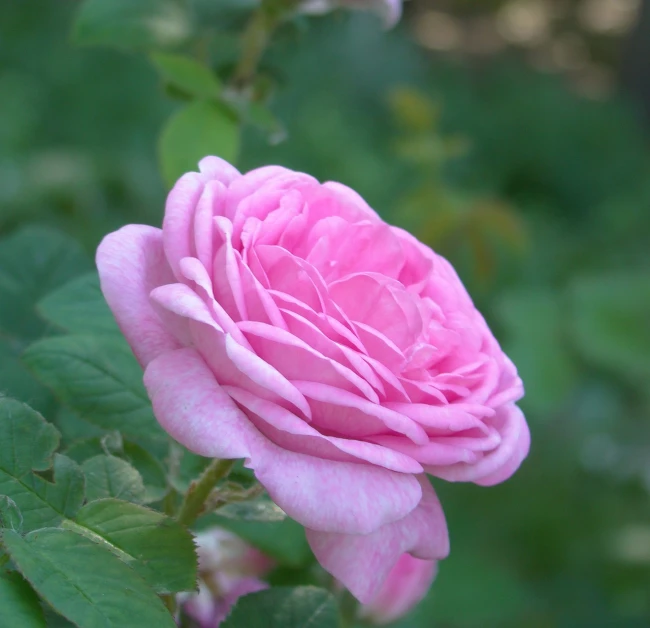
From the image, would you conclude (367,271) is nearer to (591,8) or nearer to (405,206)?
(405,206)

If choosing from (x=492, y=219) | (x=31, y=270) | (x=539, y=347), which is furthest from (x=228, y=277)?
(x=539, y=347)

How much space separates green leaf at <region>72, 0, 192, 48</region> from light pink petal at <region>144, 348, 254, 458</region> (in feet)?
1.34

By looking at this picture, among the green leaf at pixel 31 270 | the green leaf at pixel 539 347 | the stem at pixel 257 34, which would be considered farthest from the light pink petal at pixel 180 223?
the green leaf at pixel 539 347

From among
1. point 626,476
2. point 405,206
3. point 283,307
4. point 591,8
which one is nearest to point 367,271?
point 283,307

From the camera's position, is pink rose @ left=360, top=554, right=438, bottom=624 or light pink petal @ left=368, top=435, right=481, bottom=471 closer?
light pink petal @ left=368, top=435, right=481, bottom=471

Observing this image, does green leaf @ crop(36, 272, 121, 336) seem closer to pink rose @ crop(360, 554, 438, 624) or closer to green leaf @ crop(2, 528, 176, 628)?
green leaf @ crop(2, 528, 176, 628)

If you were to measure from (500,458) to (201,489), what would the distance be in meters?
0.15

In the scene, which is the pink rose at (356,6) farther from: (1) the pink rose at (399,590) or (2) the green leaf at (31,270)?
(1) the pink rose at (399,590)

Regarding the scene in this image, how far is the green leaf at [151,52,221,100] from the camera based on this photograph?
666mm

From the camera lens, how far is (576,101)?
184 inches

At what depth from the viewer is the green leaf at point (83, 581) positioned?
32 cm

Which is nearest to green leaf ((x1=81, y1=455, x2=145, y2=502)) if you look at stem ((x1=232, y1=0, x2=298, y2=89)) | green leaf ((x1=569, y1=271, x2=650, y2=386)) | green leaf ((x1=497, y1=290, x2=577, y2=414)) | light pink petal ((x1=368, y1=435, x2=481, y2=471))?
light pink petal ((x1=368, y1=435, x2=481, y2=471))

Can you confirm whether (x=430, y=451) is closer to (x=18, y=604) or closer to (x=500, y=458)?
(x=500, y=458)

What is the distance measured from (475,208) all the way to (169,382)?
845mm
